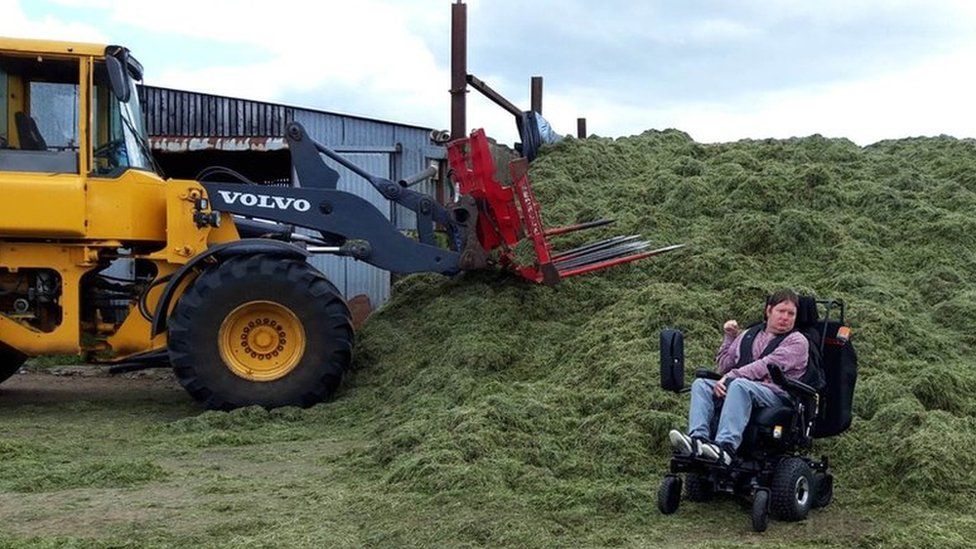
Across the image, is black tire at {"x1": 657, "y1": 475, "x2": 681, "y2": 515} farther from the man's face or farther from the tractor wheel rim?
the man's face

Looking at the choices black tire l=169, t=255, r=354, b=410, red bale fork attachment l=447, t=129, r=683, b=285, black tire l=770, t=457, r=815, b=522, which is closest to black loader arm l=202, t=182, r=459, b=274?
red bale fork attachment l=447, t=129, r=683, b=285

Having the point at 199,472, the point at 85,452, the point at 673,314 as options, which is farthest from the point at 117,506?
the point at 673,314

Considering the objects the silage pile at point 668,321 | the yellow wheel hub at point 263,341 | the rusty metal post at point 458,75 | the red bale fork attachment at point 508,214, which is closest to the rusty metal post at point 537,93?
the silage pile at point 668,321

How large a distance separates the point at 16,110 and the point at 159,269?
5.95ft

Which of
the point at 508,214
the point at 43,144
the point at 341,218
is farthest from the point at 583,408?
the point at 43,144

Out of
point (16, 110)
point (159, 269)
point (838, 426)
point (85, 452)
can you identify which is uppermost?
point (16, 110)

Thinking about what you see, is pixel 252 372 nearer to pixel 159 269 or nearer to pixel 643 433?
pixel 159 269

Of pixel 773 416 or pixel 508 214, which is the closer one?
pixel 773 416

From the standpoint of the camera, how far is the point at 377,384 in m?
9.90

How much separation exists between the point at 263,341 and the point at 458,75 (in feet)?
14.8

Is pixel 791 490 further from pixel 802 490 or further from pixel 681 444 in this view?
pixel 681 444

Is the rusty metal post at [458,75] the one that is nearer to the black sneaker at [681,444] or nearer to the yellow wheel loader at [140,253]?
the yellow wheel loader at [140,253]

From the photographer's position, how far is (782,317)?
20.7 ft

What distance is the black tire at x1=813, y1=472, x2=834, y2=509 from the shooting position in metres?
6.18
